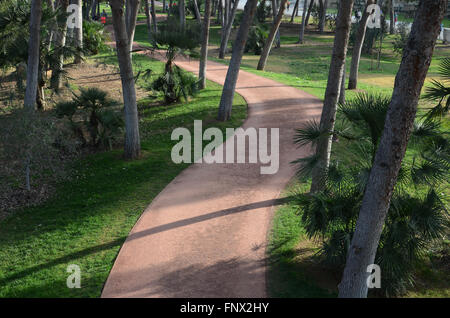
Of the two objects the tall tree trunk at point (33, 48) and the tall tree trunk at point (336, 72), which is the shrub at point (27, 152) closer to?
the tall tree trunk at point (33, 48)

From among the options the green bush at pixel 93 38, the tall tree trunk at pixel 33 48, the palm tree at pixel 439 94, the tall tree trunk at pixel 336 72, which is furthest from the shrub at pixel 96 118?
the green bush at pixel 93 38

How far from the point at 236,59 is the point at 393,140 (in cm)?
994

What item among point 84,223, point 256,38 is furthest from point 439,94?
point 256,38

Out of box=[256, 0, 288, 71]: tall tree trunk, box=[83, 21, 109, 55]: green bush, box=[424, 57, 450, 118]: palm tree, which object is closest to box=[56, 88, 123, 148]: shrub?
box=[424, 57, 450, 118]: palm tree

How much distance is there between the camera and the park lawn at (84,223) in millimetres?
7441

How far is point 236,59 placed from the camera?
14883 millimetres

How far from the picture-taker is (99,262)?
25.7 ft

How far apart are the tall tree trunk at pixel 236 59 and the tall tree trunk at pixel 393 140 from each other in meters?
9.53

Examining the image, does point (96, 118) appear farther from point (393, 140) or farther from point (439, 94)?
point (393, 140)

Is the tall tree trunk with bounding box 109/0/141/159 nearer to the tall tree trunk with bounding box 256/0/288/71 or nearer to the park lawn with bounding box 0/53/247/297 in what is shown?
the park lawn with bounding box 0/53/247/297

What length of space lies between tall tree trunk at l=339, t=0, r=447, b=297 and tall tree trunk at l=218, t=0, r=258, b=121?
9.53m

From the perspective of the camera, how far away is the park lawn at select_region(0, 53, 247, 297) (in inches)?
293
